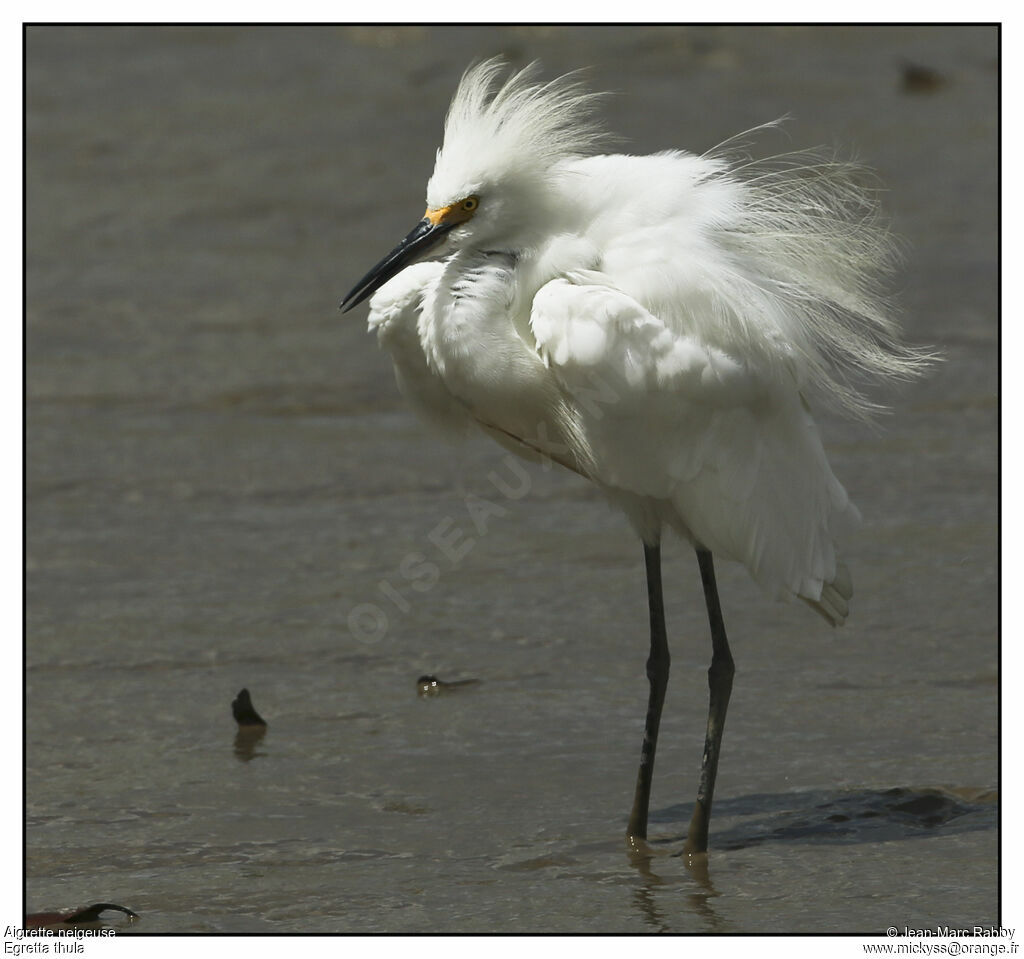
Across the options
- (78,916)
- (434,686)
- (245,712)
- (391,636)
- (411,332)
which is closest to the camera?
(78,916)

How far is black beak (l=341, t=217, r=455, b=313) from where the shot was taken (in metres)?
4.27

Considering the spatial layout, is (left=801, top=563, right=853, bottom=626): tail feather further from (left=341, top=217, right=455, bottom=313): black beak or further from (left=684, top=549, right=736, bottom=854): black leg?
(left=341, top=217, right=455, bottom=313): black beak

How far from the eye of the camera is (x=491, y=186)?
4246 millimetres

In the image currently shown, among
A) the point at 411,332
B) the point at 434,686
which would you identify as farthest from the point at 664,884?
the point at 411,332

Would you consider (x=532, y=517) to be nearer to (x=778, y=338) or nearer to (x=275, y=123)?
(x=778, y=338)

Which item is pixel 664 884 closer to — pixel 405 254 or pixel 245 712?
pixel 245 712

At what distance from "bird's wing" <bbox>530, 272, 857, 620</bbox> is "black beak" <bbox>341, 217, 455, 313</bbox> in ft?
1.04

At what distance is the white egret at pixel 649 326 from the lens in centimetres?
411

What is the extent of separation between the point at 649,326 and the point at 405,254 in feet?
2.12

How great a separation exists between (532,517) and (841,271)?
239cm

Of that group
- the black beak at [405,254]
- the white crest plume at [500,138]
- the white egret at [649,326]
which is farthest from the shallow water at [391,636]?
the white crest plume at [500,138]

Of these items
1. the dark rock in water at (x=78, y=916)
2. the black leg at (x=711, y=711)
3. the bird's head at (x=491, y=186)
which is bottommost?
the dark rock in water at (x=78, y=916)

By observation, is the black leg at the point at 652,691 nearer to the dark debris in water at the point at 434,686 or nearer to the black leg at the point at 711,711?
the black leg at the point at 711,711

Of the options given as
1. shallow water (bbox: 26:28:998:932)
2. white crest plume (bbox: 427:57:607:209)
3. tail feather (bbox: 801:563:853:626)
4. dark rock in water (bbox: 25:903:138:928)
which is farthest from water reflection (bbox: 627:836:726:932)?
white crest plume (bbox: 427:57:607:209)
